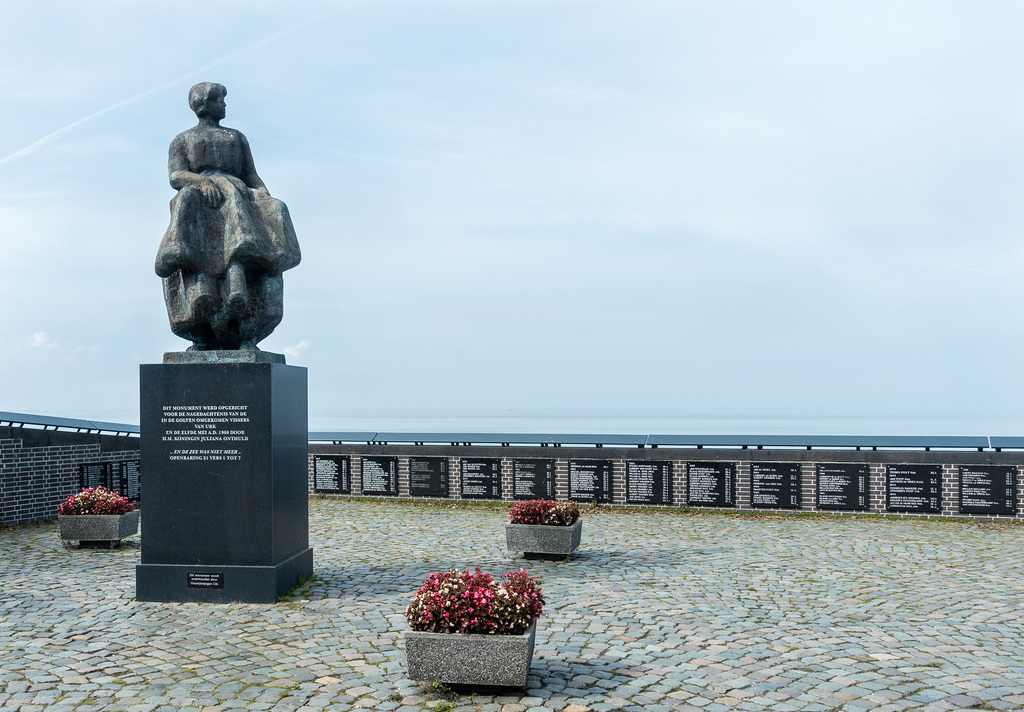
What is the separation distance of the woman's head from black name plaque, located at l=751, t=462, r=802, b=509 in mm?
11448

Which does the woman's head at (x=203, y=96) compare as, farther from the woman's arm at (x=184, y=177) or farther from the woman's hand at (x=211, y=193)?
the woman's hand at (x=211, y=193)

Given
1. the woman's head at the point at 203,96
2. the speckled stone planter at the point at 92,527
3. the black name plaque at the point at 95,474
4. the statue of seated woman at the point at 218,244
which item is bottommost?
the speckled stone planter at the point at 92,527

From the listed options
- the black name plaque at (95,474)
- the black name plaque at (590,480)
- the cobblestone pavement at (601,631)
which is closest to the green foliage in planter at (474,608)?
the cobblestone pavement at (601,631)

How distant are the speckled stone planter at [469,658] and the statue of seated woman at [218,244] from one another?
505 centimetres

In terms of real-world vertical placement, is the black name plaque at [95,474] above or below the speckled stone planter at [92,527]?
above

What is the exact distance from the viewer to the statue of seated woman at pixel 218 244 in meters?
9.89

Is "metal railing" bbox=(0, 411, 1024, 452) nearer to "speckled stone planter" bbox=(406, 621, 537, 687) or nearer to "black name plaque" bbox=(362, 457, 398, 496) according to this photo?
"black name plaque" bbox=(362, 457, 398, 496)

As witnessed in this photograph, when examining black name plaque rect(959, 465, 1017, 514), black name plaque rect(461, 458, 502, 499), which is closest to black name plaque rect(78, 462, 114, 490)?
black name plaque rect(461, 458, 502, 499)

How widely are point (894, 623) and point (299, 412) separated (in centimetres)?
662

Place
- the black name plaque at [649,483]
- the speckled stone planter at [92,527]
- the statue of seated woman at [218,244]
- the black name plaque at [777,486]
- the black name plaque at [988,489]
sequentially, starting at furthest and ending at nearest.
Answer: the black name plaque at [649,483], the black name plaque at [777,486], the black name plaque at [988,489], the speckled stone planter at [92,527], the statue of seated woman at [218,244]

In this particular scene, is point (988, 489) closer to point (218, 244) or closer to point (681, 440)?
point (681, 440)

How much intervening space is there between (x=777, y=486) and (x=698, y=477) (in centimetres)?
146

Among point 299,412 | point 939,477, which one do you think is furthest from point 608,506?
point 299,412

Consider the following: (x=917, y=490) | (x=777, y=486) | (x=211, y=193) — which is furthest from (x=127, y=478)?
(x=917, y=490)
